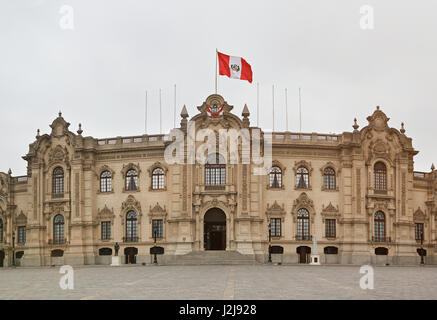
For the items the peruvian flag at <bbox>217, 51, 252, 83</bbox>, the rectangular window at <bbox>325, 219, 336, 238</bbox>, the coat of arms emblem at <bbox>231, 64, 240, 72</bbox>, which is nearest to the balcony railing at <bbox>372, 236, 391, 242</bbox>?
the rectangular window at <bbox>325, 219, 336, 238</bbox>

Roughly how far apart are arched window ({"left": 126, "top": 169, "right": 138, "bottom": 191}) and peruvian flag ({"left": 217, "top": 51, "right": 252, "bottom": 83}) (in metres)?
14.0

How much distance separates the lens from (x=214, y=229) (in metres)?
62.2

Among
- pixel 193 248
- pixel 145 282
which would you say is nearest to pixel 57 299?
pixel 145 282

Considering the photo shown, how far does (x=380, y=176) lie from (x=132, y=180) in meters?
25.4

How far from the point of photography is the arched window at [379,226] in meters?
63.1

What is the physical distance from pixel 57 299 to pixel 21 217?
156ft

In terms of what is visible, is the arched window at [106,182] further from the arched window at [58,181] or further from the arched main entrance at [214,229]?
the arched main entrance at [214,229]

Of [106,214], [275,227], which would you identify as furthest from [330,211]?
[106,214]

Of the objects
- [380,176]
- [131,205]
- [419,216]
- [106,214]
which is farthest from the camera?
[419,216]

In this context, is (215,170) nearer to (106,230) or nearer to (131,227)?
(131,227)

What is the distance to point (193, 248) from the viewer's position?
199ft

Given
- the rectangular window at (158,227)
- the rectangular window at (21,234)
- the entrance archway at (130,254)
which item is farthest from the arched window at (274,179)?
the rectangular window at (21,234)

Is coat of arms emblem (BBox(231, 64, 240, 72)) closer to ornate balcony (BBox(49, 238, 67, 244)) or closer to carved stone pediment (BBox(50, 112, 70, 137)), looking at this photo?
carved stone pediment (BBox(50, 112, 70, 137))

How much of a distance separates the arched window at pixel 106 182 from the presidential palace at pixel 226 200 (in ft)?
0.34
